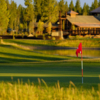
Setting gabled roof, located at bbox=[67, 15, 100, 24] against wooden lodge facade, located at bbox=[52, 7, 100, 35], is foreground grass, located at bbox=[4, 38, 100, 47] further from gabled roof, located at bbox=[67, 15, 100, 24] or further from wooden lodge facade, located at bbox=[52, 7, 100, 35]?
gabled roof, located at bbox=[67, 15, 100, 24]

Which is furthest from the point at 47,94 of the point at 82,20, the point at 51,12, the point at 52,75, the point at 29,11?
the point at 51,12

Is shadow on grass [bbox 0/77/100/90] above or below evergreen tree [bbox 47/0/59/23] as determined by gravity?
below

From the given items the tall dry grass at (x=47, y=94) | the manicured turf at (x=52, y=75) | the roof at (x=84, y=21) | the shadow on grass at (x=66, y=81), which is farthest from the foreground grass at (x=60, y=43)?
the tall dry grass at (x=47, y=94)

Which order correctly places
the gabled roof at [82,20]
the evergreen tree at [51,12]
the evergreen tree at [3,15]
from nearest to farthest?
the evergreen tree at [3,15], the gabled roof at [82,20], the evergreen tree at [51,12]

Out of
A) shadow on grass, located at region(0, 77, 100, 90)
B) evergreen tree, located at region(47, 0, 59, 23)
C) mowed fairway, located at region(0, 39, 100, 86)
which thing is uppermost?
evergreen tree, located at region(47, 0, 59, 23)

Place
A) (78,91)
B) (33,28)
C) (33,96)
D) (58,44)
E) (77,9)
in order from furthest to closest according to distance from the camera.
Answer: (77,9) < (33,28) < (58,44) < (78,91) < (33,96)

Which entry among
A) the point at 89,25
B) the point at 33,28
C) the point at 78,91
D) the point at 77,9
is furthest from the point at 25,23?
the point at 78,91

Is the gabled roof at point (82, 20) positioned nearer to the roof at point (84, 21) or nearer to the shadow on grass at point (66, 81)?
the roof at point (84, 21)

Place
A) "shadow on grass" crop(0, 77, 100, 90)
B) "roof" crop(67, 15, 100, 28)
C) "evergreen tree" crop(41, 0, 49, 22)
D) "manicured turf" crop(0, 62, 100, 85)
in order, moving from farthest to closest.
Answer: "evergreen tree" crop(41, 0, 49, 22), "roof" crop(67, 15, 100, 28), "manicured turf" crop(0, 62, 100, 85), "shadow on grass" crop(0, 77, 100, 90)

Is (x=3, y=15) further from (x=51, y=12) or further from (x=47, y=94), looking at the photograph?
(x=47, y=94)

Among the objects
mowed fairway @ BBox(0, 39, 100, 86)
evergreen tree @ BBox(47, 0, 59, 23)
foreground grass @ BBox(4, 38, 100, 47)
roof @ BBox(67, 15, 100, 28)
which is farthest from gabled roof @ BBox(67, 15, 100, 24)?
mowed fairway @ BBox(0, 39, 100, 86)

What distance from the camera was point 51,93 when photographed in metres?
7.85

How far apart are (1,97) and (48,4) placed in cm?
7305

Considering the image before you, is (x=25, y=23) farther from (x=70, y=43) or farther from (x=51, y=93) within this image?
(x=51, y=93)
